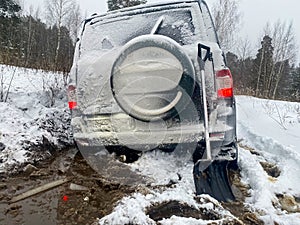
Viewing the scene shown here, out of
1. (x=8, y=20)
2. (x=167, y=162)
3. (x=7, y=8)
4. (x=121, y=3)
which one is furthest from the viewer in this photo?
(x=121, y=3)

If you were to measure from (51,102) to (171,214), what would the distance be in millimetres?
3977

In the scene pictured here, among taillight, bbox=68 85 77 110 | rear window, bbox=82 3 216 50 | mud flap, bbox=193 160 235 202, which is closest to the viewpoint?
mud flap, bbox=193 160 235 202

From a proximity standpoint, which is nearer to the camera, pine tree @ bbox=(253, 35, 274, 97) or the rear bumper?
the rear bumper

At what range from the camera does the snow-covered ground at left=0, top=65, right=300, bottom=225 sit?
6.46 feet

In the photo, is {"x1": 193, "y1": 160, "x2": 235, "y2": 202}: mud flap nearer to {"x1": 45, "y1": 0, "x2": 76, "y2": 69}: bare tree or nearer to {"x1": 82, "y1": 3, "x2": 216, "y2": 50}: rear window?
{"x1": 82, "y1": 3, "x2": 216, "y2": 50}: rear window

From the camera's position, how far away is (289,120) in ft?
21.1

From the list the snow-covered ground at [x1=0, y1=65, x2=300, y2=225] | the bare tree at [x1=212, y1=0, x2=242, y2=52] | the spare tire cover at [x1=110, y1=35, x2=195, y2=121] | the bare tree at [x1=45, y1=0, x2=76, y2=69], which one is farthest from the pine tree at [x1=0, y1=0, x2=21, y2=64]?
the spare tire cover at [x1=110, y1=35, x2=195, y2=121]

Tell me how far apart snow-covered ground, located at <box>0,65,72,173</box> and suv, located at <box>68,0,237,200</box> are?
3.11 ft

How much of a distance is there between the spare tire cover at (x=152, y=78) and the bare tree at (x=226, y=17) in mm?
20258

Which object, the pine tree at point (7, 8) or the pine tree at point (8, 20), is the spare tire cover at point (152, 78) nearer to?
the pine tree at point (8, 20)

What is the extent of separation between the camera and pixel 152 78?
228 cm

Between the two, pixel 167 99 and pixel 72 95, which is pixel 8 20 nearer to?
pixel 72 95

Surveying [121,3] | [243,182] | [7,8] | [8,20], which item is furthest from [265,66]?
[243,182]

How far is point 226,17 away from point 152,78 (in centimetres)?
2209
